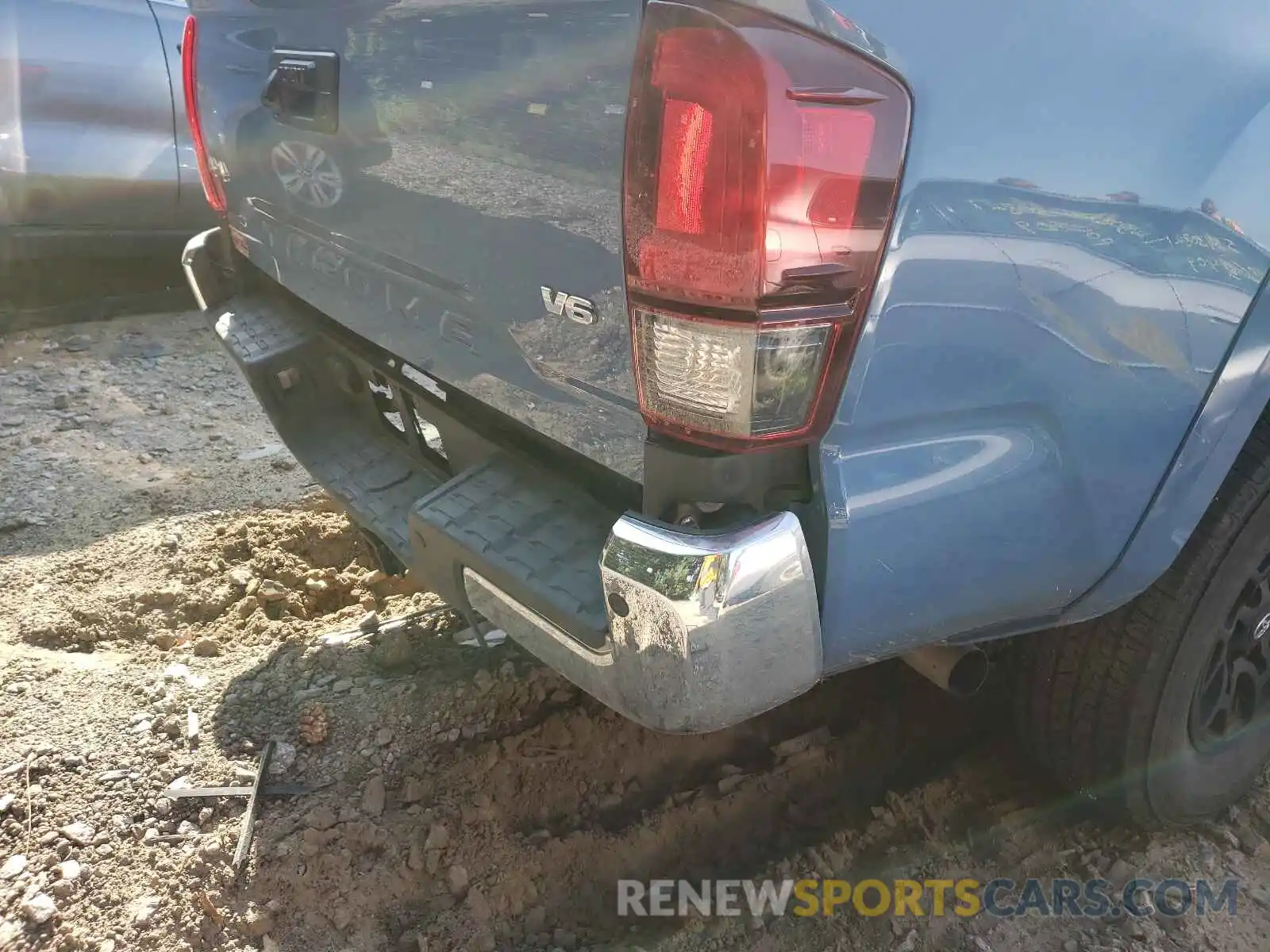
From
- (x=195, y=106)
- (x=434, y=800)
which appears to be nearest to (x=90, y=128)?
(x=195, y=106)

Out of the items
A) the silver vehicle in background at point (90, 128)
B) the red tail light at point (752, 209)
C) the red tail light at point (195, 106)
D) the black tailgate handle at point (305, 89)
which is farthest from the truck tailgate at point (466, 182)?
the silver vehicle in background at point (90, 128)

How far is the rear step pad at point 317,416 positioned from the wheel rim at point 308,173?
16.2 inches

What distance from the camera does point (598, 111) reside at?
1356 mm

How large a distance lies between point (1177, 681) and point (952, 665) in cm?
→ 48

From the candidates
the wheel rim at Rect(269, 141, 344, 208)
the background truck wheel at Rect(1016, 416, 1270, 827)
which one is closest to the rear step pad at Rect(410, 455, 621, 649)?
the wheel rim at Rect(269, 141, 344, 208)

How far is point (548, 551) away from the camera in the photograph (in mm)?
1629

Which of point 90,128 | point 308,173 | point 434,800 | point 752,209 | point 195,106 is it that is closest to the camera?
point 752,209

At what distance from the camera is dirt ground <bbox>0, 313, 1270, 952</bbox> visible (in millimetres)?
1938

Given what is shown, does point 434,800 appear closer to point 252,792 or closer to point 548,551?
point 252,792

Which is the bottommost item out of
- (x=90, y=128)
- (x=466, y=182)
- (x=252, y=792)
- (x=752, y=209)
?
(x=252, y=792)

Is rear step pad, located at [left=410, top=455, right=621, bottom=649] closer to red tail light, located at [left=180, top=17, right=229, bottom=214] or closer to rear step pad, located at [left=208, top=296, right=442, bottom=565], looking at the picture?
rear step pad, located at [left=208, top=296, right=442, bottom=565]

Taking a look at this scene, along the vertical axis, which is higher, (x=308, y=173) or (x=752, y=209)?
(x=752, y=209)

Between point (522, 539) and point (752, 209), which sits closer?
point (752, 209)

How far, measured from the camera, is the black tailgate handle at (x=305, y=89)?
1.86m
